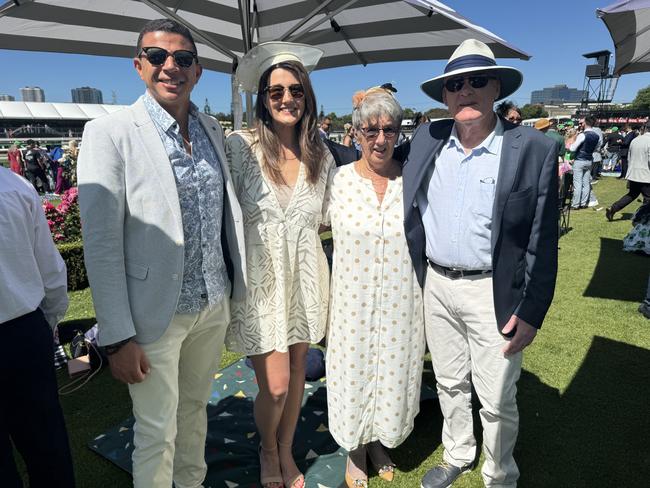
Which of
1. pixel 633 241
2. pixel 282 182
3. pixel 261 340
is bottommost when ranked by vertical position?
pixel 633 241

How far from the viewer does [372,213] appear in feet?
7.16

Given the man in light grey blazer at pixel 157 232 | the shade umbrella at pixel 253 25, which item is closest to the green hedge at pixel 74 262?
the shade umbrella at pixel 253 25

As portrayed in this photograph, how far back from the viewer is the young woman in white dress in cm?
213

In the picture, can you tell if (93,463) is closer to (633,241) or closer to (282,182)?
(282,182)

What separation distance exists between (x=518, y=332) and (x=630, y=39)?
3699 mm

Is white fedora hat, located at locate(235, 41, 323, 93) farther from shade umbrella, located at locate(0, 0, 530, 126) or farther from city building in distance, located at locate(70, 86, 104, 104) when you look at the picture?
city building in distance, located at locate(70, 86, 104, 104)

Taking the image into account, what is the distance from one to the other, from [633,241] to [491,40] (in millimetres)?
4991

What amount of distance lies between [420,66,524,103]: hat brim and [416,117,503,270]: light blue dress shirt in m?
0.23

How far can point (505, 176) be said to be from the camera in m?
1.93

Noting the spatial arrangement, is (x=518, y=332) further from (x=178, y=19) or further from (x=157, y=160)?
(x=178, y=19)

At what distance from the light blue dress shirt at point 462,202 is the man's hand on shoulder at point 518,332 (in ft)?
1.02

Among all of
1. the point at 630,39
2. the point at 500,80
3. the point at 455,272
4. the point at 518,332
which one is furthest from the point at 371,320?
the point at 630,39

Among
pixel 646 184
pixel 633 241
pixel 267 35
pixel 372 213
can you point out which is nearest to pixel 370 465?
pixel 372 213

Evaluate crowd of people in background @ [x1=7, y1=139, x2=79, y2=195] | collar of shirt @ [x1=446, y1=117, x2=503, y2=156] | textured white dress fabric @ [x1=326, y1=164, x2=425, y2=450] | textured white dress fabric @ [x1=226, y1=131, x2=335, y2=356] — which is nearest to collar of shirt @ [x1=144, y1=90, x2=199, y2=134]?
textured white dress fabric @ [x1=226, y1=131, x2=335, y2=356]
